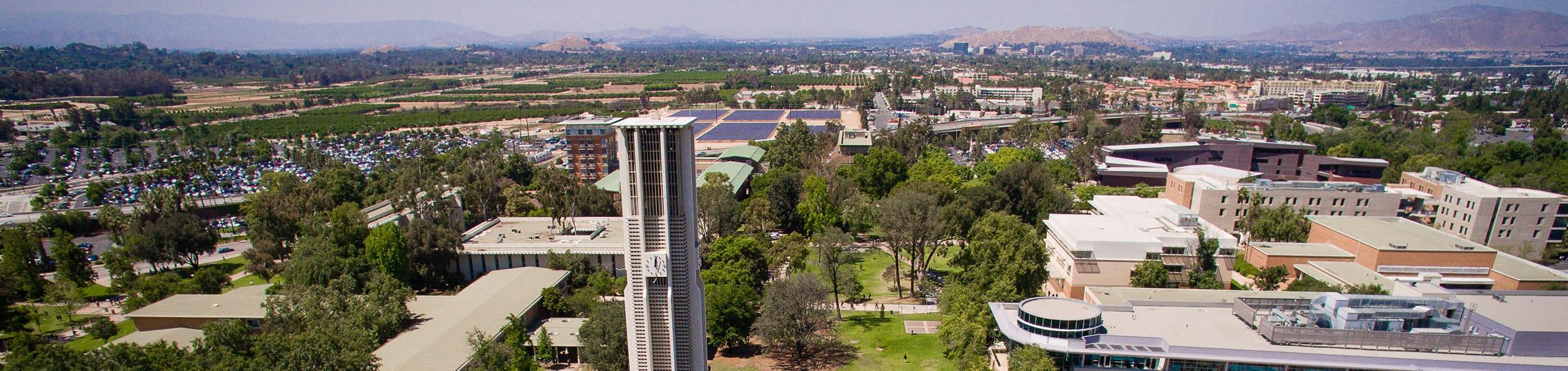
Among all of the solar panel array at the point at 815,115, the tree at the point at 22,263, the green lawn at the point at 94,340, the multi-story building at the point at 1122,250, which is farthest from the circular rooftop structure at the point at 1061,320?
the solar panel array at the point at 815,115

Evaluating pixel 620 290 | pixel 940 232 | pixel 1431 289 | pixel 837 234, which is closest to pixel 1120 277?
pixel 940 232

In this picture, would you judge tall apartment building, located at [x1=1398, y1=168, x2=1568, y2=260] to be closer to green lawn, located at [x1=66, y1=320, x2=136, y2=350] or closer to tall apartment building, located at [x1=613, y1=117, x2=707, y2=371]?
tall apartment building, located at [x1=613, y1=117, x2=707, y2=371]

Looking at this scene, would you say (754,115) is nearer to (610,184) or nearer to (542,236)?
(610,184)

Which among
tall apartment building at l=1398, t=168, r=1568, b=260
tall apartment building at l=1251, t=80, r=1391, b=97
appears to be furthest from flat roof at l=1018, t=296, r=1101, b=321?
tall apartment building at l=1251, t=80, r=1391, b=97

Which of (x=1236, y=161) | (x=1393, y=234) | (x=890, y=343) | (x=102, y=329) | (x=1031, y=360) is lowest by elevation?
(x=890, y=343)

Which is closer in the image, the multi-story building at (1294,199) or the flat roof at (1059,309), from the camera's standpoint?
the flat roof at (1059,309)

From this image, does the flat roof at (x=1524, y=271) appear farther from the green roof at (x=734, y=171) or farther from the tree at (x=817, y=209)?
the green roof at (x=734, y=171)

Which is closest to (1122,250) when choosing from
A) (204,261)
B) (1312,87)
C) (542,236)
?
(542,236)

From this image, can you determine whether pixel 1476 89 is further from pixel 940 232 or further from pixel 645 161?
pixel 645 161
